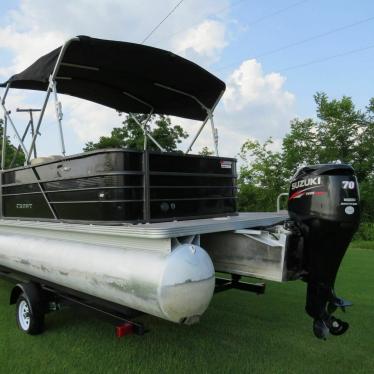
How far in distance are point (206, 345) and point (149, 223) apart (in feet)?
4.63

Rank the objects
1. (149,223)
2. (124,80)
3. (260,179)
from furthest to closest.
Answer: (260,179)
(124,80)
(149,223)

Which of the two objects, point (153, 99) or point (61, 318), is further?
point (153, 99)

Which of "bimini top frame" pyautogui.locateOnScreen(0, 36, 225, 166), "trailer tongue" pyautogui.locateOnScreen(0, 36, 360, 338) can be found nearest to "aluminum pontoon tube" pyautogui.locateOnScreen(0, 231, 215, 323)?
"trailer tongue" pyautogui.locateOnScreen(0, 36, 360, 338)

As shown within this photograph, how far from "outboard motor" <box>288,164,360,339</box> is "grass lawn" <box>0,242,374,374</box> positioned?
68 centimetres

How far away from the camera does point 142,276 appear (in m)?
3.06

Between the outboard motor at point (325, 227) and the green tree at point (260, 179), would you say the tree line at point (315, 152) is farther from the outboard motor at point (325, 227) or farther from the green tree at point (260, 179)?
the outboard motor at point (325, 227)

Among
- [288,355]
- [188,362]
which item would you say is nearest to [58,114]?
[188,362]

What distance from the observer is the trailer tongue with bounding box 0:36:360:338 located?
10.2 feet

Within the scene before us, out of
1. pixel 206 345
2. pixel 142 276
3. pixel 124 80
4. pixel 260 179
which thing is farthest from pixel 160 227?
pixel 260 179

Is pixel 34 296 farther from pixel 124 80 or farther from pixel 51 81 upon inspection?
pixel 124 80

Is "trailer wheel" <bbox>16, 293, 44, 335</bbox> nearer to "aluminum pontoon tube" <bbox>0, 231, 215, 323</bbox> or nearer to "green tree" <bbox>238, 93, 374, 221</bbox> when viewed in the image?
"aluminum pontoon tube" <bbox>0, 231, 215, 323</bbox>

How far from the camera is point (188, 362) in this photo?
3697mm

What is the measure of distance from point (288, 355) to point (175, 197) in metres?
1.77

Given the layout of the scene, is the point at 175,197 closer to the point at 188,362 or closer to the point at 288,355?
the point at 188,362
